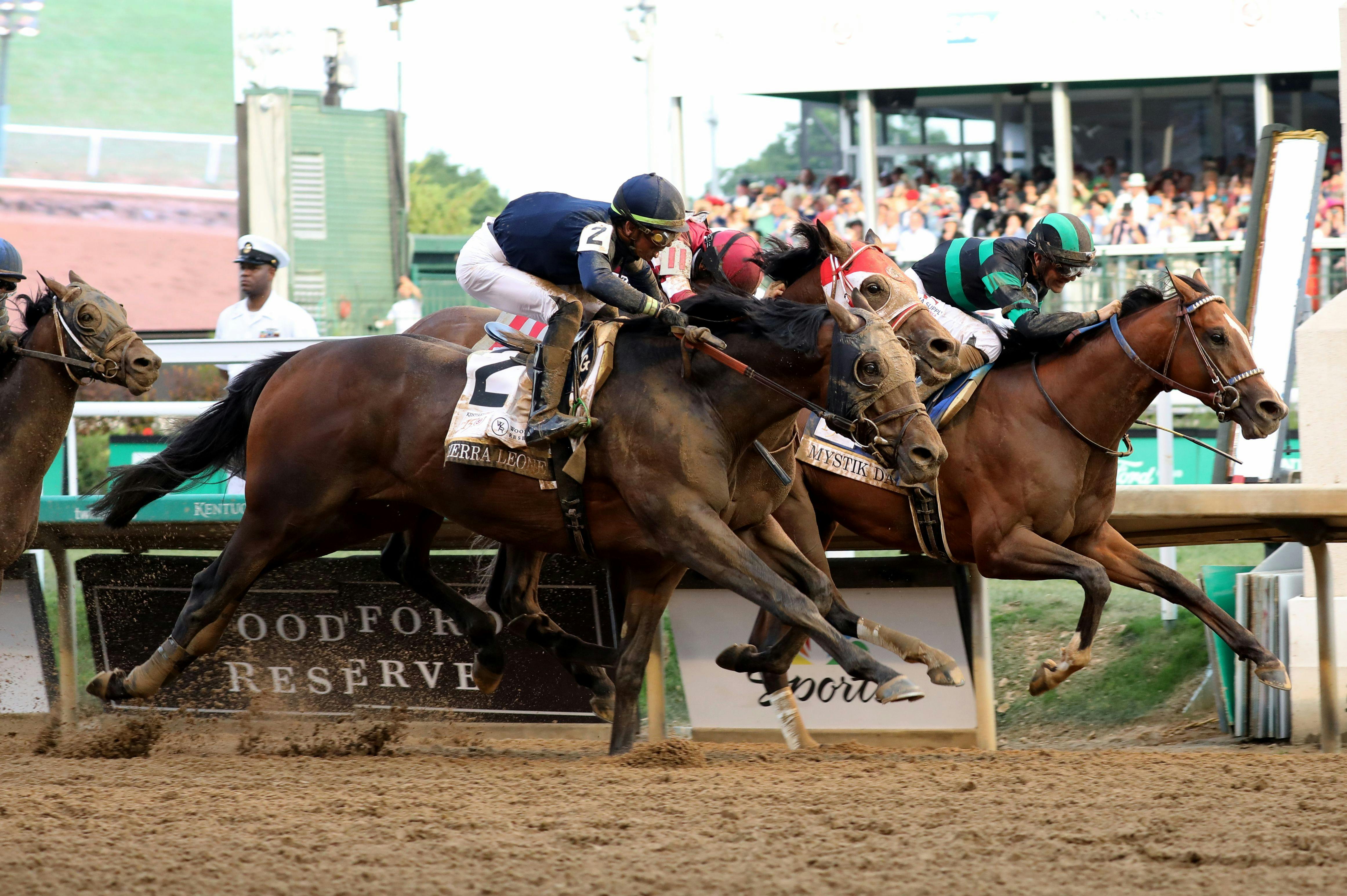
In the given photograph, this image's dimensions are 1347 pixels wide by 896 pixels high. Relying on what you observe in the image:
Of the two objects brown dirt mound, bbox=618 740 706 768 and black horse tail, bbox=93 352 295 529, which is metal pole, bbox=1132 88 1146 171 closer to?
black horse tail, bbox=93 352 295 529

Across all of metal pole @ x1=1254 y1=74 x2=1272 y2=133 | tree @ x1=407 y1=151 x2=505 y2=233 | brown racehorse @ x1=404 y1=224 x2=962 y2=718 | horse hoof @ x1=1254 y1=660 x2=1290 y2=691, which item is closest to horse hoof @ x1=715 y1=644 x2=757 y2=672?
brown racehorse @ x1=404 y1=224 x2=962 y2=718

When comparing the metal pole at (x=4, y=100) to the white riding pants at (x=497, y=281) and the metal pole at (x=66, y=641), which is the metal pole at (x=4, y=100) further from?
the white riding pants at (x=497, y=281)

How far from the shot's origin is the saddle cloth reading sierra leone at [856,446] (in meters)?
5.81

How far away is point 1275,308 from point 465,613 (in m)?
4.11

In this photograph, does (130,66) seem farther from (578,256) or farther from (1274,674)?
(1274,674)

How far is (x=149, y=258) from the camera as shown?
15.1 meters

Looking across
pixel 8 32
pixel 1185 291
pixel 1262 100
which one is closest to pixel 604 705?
pixel 1185 291

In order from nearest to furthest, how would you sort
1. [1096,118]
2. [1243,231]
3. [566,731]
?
[566,731] < [1243,231] < [1096,118]

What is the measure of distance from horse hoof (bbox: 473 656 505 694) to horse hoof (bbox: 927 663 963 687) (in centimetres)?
191

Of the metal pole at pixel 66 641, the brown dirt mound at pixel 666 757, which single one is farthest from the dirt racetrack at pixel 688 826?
the metal pole at pixel 66 641

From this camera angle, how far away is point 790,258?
5758mm

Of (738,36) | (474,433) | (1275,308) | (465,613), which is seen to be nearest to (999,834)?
(474,433)

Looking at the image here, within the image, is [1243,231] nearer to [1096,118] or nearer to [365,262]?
[1096,118]

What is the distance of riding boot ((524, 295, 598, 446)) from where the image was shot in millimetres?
4996
